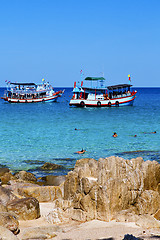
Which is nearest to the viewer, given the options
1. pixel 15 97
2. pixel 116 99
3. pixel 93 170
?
pixel 93 170

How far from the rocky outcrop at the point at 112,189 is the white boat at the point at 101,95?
2295 inches

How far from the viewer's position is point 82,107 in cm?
7188

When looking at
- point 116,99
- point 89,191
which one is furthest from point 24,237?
point 116,99

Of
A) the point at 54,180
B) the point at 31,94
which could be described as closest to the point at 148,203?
the point at 54,180

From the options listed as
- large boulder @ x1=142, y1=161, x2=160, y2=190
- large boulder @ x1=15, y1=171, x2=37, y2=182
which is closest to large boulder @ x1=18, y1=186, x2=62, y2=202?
large boulder @ x1=142, y1=161, x2=160, y2=190

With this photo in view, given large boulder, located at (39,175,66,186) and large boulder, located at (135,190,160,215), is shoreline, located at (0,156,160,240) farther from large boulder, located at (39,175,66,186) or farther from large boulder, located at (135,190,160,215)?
large boulder, located at (39,175,66,186)

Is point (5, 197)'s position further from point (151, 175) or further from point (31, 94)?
point (31, 94)

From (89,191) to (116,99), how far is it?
62.3m

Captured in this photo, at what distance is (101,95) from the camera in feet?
231

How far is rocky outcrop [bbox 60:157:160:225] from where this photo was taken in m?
9.36

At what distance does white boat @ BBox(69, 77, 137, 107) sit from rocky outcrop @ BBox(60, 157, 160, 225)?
5830 cm

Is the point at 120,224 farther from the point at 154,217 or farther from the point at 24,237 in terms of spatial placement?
the point at 24,237

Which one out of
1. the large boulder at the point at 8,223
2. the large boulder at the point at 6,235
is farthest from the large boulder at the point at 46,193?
the large boulder at the point at 6,235

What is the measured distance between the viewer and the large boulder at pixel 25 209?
962cm
